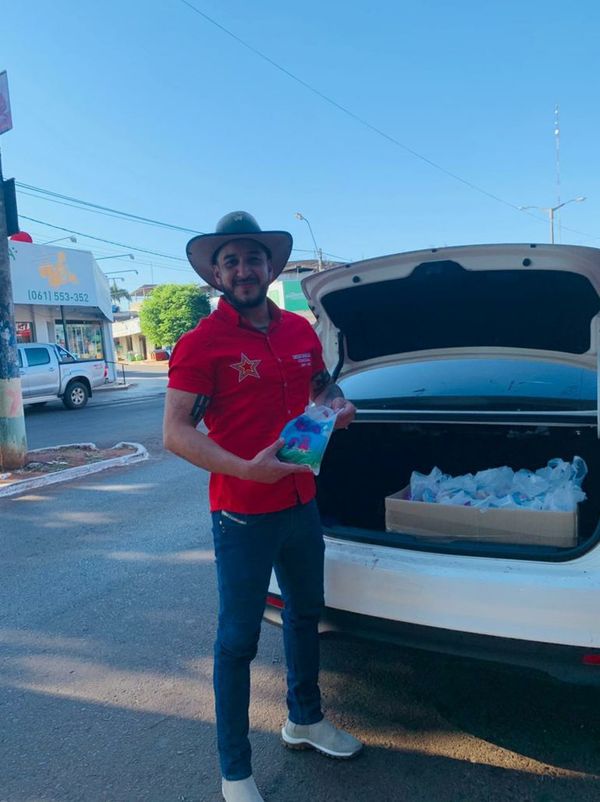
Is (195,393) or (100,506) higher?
(195,393)

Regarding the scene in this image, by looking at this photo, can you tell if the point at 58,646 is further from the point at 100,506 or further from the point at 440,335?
the point at 100,506

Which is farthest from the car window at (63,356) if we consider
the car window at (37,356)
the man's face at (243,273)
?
the man's face at (243,273)

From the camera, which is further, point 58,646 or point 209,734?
point 58,646

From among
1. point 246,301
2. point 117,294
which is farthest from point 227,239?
point 117,294

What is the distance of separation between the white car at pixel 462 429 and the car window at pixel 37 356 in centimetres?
1438

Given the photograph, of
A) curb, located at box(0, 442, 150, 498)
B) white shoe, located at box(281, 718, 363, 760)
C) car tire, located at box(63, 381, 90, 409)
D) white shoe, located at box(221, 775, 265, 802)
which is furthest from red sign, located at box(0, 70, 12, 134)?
car tire, located at box(63, 381, 90, 409)

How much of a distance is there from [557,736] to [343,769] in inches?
33.8

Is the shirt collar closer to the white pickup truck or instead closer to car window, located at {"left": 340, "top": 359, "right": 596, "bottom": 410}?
car window, located at {"left": 340, "top": 359, "right": 596, "bottom": 410}

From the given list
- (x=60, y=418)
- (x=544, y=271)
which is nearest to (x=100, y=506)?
(x=544, y=271)

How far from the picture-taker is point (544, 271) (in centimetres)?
261

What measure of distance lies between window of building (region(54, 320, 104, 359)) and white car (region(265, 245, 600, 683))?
2344cm

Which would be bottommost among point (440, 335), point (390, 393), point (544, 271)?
point (390, 393)

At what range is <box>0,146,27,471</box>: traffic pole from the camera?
25.7 feet

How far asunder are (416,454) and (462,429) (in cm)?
31
